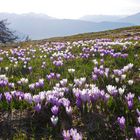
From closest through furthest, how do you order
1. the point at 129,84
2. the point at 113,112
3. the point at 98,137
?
the point at 98,137 < the point at 113,112 < the point at 129,84

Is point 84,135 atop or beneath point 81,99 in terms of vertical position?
beneath

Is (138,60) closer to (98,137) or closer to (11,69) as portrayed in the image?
(11,69)

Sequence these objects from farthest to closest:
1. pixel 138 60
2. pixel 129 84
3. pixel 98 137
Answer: pixel 138 60 < pixel 129 84 < pixel 98 137

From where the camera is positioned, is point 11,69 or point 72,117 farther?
point 11,69

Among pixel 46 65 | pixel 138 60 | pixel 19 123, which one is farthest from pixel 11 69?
pixel 19 123

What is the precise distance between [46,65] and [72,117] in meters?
6.14

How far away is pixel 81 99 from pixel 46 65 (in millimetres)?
6005

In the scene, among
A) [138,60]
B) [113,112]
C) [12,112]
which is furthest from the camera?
[138,60]

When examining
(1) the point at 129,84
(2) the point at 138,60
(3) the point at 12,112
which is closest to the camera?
(3) the point at 12,112

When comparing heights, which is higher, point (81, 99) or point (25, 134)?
point (81, 99)

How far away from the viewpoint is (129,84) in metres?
7.49

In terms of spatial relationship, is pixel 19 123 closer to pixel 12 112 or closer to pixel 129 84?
pixel 12 112

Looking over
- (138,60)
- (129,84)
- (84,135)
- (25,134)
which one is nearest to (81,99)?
(84,135)

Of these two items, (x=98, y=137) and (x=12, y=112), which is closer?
(x=98, y=137)
